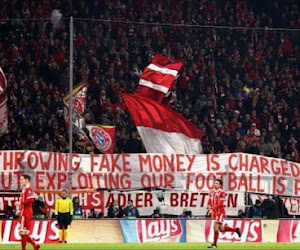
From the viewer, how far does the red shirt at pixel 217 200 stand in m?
25.3

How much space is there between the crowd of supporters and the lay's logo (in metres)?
2.21

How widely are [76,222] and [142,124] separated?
11.3ft

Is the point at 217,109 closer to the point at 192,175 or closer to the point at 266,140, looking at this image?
the point at 266,140

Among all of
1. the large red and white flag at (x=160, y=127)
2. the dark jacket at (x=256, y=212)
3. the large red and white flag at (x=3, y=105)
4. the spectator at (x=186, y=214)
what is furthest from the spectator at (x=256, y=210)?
the large red and white flag at (x=3, y=105)

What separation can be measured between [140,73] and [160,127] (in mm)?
3702

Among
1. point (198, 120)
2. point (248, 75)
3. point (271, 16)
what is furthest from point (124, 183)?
point (271, 16)

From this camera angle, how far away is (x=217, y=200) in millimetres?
25297

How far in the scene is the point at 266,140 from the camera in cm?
3138

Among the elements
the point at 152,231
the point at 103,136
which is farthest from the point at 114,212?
the point at 103,136

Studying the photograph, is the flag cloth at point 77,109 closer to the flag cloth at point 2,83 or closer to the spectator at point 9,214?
the flag cloth at point 2,83

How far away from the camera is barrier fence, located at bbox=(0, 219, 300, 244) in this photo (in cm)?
2803

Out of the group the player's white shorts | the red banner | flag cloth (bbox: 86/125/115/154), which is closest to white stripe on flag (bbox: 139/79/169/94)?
flag cloth (bbox: 86/125/115/154)

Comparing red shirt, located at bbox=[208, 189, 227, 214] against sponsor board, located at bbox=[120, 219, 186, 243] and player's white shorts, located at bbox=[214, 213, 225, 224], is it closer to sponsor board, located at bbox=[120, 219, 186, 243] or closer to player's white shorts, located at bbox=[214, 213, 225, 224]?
player's white shorts, located at bbox=[214, 213, 225, 224]

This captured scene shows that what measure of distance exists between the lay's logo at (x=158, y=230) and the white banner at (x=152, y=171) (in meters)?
1.06
